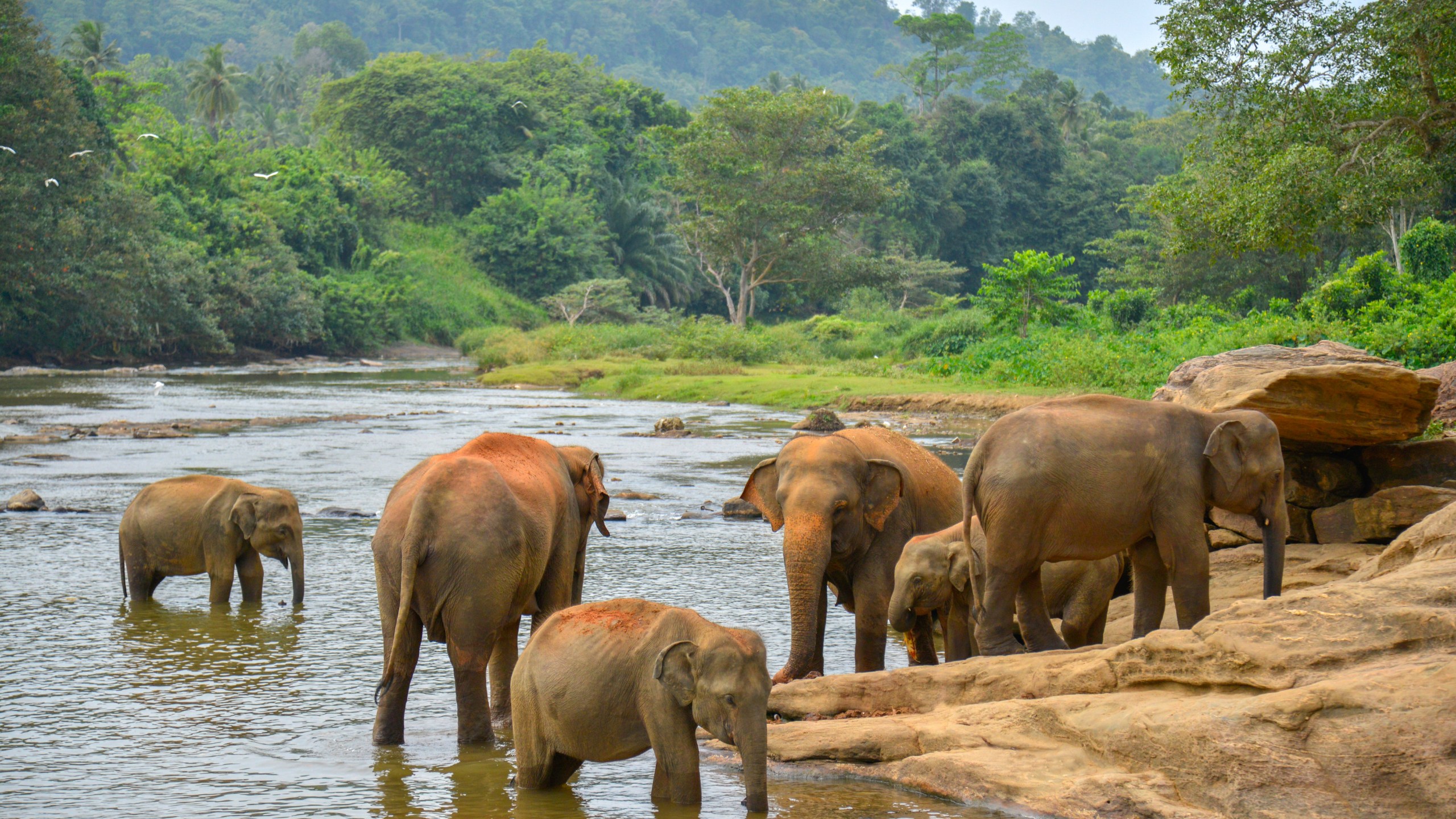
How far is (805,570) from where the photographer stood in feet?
22.9

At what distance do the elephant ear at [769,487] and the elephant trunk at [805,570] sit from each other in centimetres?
32

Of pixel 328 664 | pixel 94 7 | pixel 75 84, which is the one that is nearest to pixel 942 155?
pixel 75 84

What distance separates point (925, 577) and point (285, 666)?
14.1ft

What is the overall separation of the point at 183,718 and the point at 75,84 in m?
45.4

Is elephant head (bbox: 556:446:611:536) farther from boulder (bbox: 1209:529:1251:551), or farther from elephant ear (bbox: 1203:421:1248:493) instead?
boulder (bbox: 1209:529:1251:551)

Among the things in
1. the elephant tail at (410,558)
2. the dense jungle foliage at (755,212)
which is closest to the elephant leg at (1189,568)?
the elephant tail at (410,558)

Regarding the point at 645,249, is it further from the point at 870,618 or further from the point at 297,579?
the point at 870,618

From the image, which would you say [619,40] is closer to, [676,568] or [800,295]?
[800,295]

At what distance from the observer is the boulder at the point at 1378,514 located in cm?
902

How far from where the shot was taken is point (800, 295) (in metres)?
68.8

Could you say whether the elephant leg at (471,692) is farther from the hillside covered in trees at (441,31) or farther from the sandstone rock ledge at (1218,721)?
the hillside covered in trees at (441,31)

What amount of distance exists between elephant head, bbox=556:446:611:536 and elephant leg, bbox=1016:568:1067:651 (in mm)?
2383

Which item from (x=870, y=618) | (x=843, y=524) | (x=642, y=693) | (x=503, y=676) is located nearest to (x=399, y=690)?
(x=503, y=676)

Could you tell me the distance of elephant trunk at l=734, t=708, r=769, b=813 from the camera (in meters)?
4.97
